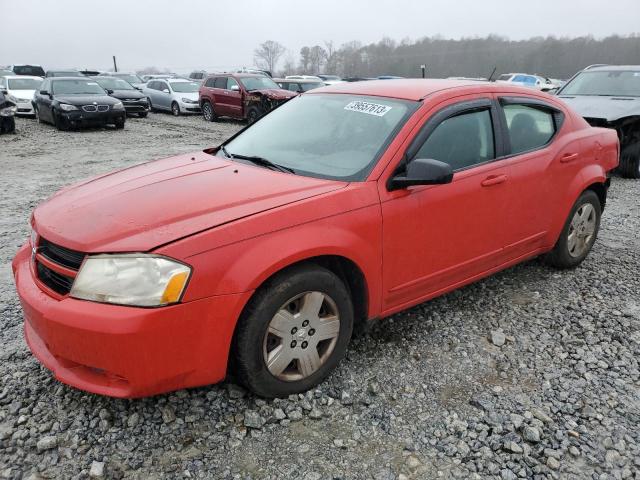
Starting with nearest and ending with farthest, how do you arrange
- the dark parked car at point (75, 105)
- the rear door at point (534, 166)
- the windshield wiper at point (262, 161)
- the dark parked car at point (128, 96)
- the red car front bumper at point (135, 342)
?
the red car front bumper at point (135, 342)
the windshield wiper at point (262, 161)
the rear door at point (534, 166)
the dark parked car at point (75, 105)
the dark parked car at point (128, 96)

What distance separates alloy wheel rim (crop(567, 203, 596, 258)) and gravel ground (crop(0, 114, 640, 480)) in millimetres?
591

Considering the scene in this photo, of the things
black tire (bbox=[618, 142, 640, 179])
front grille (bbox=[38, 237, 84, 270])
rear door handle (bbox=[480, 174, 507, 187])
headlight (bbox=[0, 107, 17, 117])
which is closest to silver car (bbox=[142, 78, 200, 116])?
headlight (bbox=[0, 107, 17, 117])

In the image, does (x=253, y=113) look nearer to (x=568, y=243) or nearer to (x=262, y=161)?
(x=568, y=243)

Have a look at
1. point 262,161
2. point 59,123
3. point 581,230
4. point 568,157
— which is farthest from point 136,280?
point 59,123

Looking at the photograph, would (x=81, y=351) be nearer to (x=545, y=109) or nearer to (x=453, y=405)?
(x=453, y=405)

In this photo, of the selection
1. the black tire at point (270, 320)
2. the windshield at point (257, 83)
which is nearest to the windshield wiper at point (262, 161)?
the black tire at point (270, 320)

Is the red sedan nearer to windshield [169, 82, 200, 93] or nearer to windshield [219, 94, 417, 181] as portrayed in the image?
windshield [219, 94, 417, 181]

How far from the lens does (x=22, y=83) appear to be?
1847 centimetres

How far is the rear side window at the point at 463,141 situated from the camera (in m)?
3.11

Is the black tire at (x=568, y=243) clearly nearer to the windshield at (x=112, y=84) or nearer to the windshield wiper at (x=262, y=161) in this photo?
the windshield wiper at (x=262, y=161)

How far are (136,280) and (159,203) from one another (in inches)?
20.8

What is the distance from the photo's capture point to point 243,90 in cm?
1583

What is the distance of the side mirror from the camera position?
2727 millimetres

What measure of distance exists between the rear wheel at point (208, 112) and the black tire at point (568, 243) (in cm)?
1455
